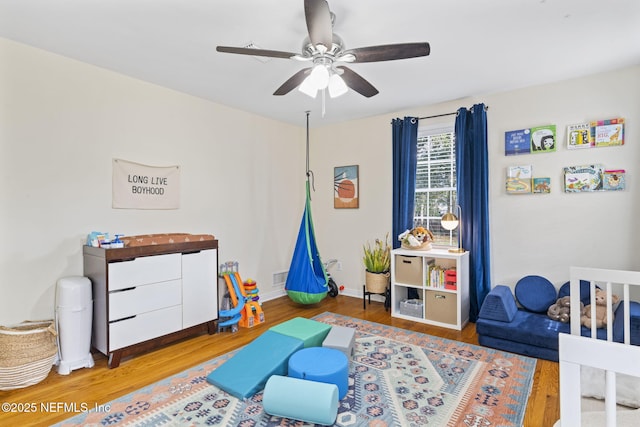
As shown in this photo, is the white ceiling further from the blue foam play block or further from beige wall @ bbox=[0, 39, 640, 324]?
the blue foam play block

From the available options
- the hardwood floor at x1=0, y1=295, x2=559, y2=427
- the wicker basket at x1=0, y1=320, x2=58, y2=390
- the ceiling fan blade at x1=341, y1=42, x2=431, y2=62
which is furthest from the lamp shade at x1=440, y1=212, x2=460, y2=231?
the wicker basket at x1=0, y1=320, x2=58, y2=390

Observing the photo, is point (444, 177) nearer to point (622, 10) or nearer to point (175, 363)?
point (622, 10)

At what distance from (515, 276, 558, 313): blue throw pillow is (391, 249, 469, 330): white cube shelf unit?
1.71ft

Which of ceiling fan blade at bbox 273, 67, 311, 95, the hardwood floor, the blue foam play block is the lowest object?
the hardwood floor

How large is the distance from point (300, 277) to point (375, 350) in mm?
1502

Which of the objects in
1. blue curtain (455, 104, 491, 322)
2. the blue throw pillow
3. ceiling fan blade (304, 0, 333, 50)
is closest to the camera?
ceiling fan blade (304, 0, 333, 50)

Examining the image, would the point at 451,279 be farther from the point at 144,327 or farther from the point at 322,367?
the point at 144,327

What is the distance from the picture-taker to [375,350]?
9.54 feet

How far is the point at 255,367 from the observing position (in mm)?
2344

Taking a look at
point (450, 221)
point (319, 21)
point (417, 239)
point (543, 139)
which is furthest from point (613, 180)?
point (319, 21)

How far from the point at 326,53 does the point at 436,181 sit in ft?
8.30

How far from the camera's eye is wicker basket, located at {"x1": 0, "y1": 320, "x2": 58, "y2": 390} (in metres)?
2.28

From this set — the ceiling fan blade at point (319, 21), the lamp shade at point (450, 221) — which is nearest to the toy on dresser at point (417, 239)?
the lamp shade at point (450, 221)

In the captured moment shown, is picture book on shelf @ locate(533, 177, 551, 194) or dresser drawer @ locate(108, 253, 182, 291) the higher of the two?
picture book on shelf @ locate(533, 177, 551, 194)
